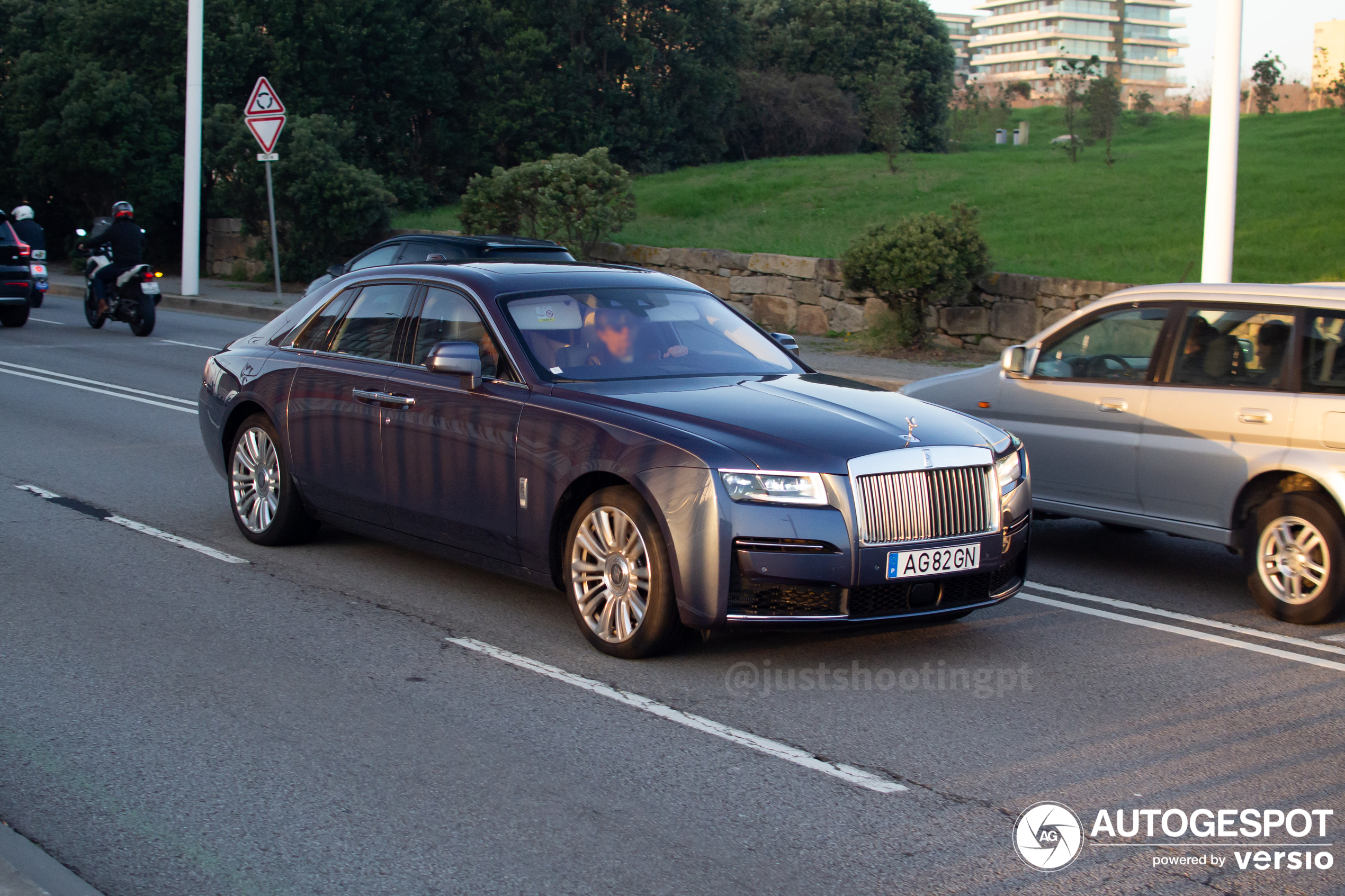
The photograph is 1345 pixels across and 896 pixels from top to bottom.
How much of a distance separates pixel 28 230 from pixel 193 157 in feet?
12.5

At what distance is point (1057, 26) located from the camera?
183875mm

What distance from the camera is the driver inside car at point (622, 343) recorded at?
6.52 m

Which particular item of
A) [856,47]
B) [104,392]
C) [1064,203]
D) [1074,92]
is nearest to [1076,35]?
[856,47]

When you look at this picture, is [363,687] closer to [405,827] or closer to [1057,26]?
[405,827]

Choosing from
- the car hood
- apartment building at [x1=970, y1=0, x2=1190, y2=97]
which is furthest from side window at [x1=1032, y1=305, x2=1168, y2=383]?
apartment building at [x1=970, y1=0, x2=1190, y2=97]

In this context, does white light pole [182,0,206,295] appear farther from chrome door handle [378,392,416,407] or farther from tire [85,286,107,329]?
chrome door handle [378,392,416,407]

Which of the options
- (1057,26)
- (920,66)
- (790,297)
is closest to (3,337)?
(790,297)

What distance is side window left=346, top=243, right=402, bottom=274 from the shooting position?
16172 mm

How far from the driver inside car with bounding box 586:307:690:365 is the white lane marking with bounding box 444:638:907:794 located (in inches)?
57.6

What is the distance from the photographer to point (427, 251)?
51.6 feet

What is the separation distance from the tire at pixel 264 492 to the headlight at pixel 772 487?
314cm

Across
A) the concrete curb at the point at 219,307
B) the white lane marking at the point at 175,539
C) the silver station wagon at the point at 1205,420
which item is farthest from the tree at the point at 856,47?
the white lane marking at the point at 175,539

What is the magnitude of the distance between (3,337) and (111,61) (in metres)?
14.9

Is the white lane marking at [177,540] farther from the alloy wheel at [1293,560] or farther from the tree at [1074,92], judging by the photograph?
the tree at [1074,92]
